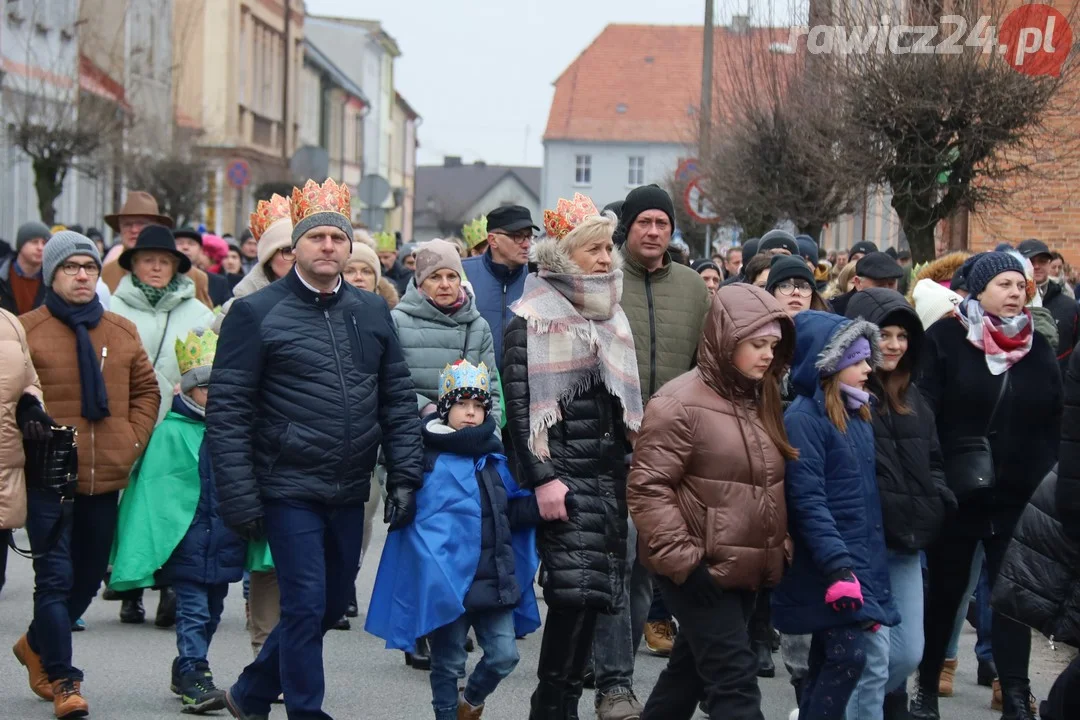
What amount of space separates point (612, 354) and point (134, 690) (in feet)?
9.49

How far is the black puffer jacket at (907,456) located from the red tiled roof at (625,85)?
83.6 metres

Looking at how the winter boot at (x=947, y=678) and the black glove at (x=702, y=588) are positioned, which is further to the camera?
the winter boot at (x=947, y=678)

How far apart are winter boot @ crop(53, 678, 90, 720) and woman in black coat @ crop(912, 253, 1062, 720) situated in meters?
3.65

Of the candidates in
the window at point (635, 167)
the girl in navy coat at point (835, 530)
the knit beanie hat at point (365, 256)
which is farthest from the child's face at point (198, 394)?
the window at point (635, 167)

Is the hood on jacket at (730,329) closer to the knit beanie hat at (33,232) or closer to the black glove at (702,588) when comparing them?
the black glove at (702,588)

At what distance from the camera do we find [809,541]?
6.07m

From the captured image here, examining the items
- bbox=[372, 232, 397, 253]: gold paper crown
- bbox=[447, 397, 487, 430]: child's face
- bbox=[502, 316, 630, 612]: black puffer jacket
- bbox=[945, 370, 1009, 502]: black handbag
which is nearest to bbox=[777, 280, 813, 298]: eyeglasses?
bbox=[945, 370, 1009, 502]: black handbag

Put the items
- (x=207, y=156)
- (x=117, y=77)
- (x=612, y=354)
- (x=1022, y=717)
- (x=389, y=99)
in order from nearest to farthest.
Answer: (x=612, y=354)
(x=1022, y=717)
(x=117, y=77)
(x=207, y=156)
(x=389, y=99)

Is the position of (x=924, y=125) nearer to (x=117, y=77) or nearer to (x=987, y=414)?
(x=987, y=414)

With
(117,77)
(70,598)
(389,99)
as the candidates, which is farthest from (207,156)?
(389,99)

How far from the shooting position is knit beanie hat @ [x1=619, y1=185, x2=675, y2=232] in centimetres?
759

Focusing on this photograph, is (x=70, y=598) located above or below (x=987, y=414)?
below

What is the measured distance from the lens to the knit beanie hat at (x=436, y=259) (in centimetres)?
815

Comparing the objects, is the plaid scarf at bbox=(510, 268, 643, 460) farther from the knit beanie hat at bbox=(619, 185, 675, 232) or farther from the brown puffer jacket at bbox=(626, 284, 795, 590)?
the brown puffer jacket at bbox=(626, 284, 795, 590)
